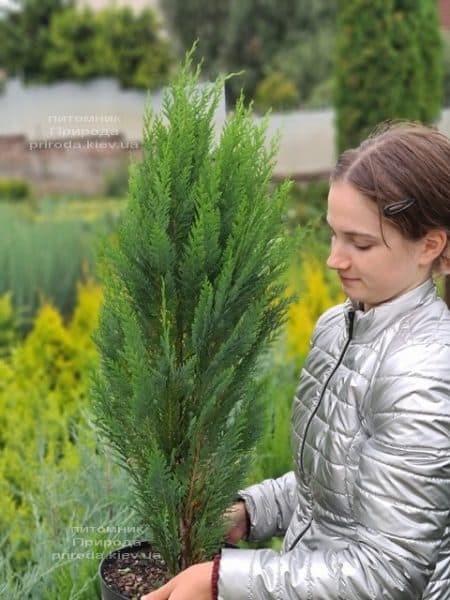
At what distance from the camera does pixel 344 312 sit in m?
1.79

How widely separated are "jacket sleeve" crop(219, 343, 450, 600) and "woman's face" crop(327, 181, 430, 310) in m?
0.17

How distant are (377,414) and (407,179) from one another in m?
0.41

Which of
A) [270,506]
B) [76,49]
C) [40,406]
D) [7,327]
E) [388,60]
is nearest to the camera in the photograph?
[270,506]

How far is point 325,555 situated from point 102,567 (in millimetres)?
626

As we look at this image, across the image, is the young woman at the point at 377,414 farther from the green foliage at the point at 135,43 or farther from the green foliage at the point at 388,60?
the green foliage at the point at 135,43

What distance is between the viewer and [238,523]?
204 centimetres

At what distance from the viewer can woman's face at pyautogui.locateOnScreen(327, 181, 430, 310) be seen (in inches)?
63.4

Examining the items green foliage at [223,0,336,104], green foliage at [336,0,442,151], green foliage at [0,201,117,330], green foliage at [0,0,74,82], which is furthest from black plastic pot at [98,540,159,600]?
green foliage at [223,0,336,104]

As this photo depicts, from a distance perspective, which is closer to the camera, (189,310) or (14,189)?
(189,310)

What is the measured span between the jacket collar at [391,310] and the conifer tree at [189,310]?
0.66 feet

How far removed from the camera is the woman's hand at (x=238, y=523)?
2.03m

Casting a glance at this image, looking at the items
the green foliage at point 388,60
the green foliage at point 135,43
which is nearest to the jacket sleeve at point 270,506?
the green foliage at point 388,60

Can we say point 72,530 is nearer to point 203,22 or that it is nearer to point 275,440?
point 275,440

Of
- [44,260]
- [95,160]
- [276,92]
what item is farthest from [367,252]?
[276,92]
